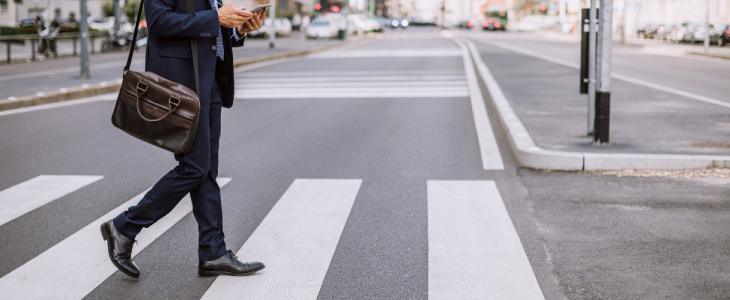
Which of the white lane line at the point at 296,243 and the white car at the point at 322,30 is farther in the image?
the white car at the point at 322,30

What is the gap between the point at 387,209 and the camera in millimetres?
5465

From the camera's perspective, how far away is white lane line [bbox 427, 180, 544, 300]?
371 centimetres

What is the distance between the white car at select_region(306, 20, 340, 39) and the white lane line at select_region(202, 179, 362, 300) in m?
45.1

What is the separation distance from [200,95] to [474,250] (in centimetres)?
179

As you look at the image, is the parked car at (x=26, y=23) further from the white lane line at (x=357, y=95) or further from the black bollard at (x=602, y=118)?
the black bollard at (x=602, y=118)

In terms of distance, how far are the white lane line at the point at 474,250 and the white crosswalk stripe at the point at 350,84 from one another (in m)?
8.74

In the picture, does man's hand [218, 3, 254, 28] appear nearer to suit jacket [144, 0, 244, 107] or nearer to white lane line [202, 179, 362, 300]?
suit jacket [144, 0, 244, 107]

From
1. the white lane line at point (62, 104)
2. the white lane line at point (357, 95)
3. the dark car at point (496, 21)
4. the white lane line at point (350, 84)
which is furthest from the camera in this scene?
the dark car at point (496, 21)

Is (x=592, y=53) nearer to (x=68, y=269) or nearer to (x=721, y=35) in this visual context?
(x=68, y=269)

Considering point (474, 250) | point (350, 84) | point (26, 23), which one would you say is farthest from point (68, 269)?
point (26, 23)

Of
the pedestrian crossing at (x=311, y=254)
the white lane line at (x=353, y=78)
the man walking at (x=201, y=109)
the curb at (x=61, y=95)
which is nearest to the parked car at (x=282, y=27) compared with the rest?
the white lane line at (x=353, y=78)

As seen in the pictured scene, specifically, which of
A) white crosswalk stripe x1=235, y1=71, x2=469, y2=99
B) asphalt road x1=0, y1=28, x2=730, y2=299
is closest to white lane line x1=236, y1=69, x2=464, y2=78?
white crosswalk stripe x1=235, y1=71, x2=469, y2=99

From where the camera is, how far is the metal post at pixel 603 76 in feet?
24.3

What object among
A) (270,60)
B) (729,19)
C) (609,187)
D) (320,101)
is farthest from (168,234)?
(729,19)
